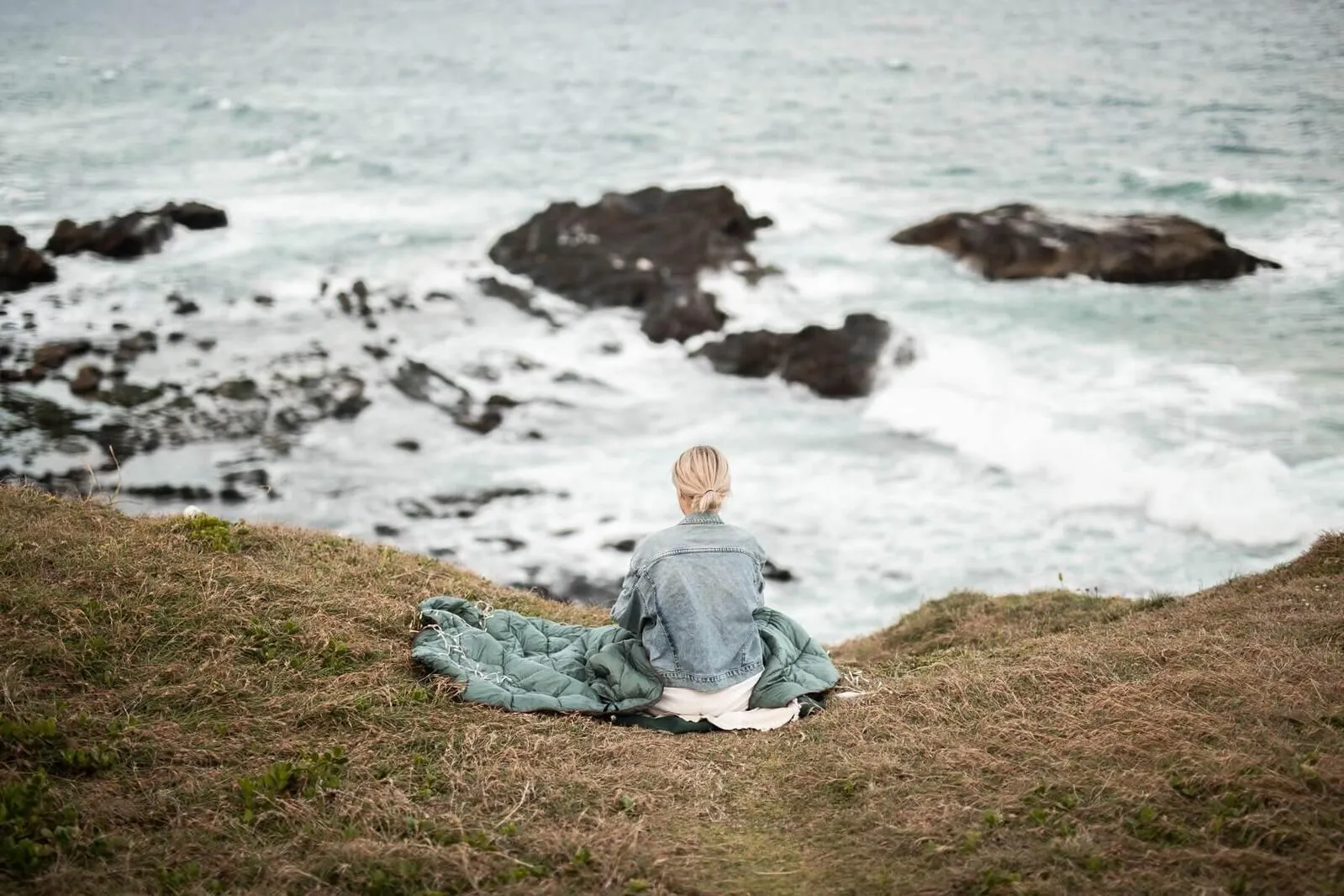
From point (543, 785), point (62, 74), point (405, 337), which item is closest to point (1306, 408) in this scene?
point (405, 337)

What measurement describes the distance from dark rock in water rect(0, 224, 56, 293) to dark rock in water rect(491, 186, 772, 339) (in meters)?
10.4

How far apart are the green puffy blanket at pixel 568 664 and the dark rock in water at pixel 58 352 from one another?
1662 cm

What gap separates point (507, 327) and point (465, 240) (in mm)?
7722

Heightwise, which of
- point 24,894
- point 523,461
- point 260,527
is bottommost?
point 523,461

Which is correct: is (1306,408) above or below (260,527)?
below

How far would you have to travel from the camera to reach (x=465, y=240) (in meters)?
31.7

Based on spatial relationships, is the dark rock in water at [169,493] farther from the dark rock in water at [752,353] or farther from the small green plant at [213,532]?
the dark rock in water at [752,353]

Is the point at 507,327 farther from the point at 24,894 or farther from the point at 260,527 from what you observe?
the point at 24,894

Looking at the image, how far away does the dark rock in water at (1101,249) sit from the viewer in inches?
1051

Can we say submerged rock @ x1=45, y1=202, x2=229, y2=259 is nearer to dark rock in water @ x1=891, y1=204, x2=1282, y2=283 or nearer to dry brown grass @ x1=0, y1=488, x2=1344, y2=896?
dark rock in water @ x1=891, y1=204, x2=1282, y2=283

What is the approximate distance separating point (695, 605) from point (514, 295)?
70.2 ft

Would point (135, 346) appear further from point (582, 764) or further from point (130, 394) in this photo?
point (582, 764)

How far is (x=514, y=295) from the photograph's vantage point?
2692 cm

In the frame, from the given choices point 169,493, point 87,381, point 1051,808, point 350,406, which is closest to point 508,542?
point 169,493
